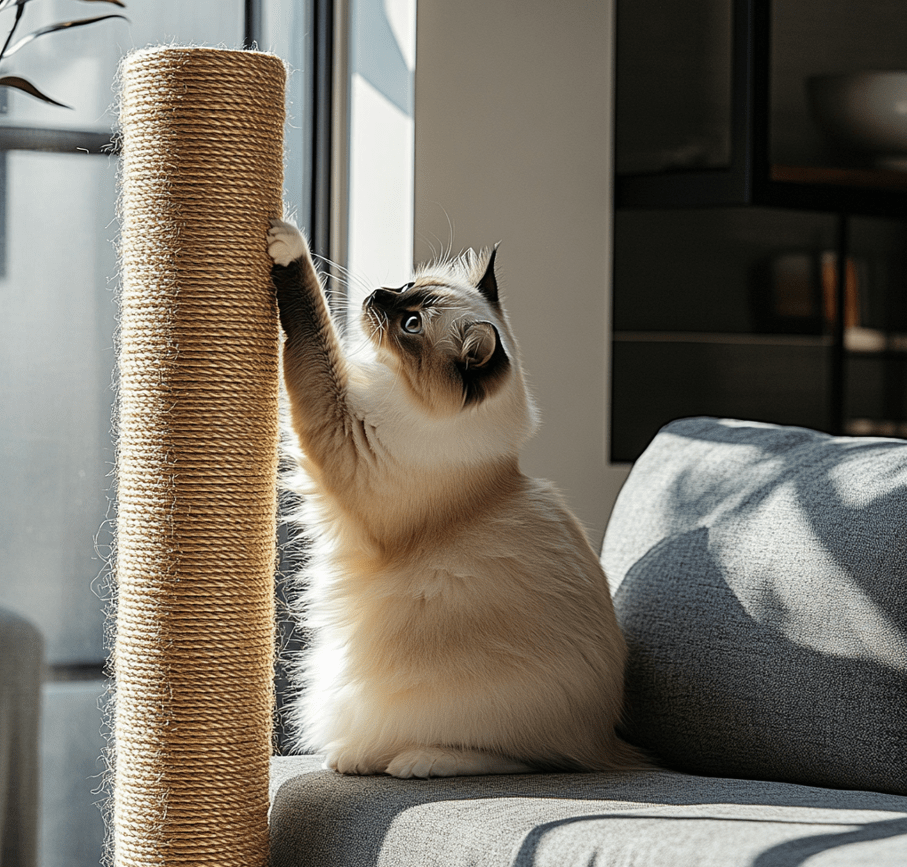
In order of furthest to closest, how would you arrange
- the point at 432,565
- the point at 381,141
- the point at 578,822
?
1. the point at 381,141
2. the point at 432,565
3. the point at 578,822

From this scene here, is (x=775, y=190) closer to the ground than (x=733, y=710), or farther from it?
farther from it

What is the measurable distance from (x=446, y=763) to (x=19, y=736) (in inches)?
48.2

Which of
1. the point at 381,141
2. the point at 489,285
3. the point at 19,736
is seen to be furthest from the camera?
the point at 381,141

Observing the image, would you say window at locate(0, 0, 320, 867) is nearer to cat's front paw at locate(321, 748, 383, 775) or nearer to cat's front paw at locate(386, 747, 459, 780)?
cat's front paw at locate(321, 748, 383, 775)

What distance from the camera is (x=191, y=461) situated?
113 centimetres

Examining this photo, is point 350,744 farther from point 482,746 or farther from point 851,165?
point 851,165

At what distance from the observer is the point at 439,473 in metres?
1.26

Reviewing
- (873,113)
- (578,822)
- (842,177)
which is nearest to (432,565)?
(578,822)

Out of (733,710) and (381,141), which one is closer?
(733,710)

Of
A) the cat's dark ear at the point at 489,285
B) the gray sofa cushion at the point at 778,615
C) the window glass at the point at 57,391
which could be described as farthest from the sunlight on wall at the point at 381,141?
the gray sofa cushion at the point at 778,615

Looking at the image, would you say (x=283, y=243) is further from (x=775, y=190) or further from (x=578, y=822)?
(x=775, y=190)

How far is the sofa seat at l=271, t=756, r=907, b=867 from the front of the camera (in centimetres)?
87

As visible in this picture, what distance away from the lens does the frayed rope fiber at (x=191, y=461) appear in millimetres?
1131

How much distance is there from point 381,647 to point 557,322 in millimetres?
1220
